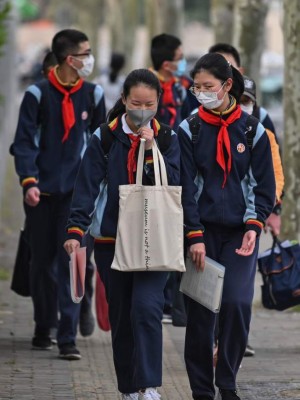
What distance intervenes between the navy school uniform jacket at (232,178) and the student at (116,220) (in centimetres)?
16

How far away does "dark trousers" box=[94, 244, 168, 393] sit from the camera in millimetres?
6922

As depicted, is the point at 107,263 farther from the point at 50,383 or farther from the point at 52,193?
the point at 52,193

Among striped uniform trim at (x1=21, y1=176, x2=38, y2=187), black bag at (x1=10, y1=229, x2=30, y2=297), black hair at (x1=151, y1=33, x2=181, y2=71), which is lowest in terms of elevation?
black bag at (x1=10, y1=229, x2=30, y2=297)

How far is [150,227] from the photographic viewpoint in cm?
690

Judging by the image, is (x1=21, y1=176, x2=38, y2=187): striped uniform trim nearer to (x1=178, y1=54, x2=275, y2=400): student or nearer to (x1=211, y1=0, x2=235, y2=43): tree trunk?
(x1=178, y1=54, x2=275, y2=400): student

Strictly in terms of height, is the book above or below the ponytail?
below

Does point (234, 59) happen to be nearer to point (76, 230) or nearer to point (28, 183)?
point (28, 183)

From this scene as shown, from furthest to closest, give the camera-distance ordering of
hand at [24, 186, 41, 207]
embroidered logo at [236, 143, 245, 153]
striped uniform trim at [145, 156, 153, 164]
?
hand at [24, 186, 41, 207] → embroidered logo at [236, 143, 245, 153] → striped uniform trim at [145, 156, 153, 164]

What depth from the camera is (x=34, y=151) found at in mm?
9109

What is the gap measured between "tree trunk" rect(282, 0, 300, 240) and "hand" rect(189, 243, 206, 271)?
4259mm

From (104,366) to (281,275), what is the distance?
1.28 meters

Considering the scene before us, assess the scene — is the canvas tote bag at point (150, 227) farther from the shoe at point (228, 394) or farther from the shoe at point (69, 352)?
the shoe at point (69, 352)

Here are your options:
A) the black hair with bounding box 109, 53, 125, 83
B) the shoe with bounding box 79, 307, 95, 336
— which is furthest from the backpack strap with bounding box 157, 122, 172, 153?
the black hair with bounding box 109, 53, 125, 83

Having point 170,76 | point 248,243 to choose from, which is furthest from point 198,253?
point 170,76
